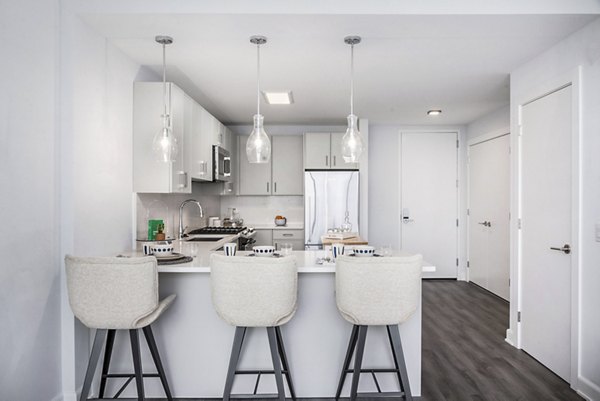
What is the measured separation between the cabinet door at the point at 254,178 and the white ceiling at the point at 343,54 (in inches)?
40.0

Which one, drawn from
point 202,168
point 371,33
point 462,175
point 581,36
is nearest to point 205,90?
point 202,168

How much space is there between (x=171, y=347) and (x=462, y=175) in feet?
16.7

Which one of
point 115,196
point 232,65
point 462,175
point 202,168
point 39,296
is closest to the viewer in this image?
point 39,296

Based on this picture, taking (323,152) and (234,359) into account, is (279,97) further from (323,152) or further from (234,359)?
(234,359)

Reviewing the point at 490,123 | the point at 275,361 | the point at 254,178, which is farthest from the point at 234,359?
the point at 490,123

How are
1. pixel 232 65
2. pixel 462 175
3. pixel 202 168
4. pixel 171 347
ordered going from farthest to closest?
pixel 462 175
pixel 202 168
pixel 232 65
pixel 171 347

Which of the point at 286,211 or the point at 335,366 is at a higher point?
the point at 286,211

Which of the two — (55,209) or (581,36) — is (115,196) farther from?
(581,36)

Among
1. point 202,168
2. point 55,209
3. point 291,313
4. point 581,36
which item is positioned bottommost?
point 291,313

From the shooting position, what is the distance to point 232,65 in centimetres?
338

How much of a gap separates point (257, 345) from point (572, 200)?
2328 millimetres

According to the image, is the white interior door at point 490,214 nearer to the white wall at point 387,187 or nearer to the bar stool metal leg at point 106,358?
the white wall at point 387,187

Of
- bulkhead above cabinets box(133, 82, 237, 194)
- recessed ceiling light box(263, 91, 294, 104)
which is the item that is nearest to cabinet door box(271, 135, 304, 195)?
recessed ceiling light box(263, 91, 294, 104)

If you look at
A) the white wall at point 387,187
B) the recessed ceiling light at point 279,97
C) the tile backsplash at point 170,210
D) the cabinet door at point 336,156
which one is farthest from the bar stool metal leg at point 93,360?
the white wall at point 387,187
